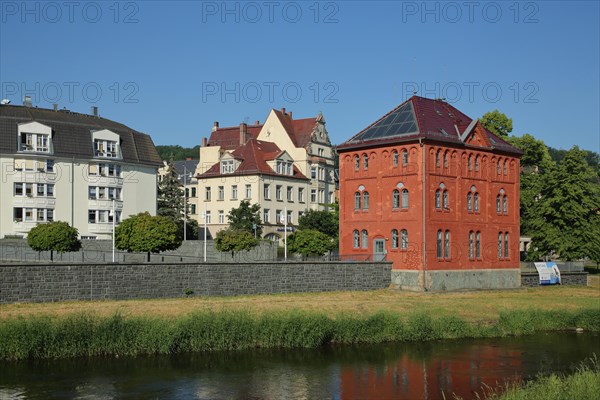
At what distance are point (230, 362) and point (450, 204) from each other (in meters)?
28.4

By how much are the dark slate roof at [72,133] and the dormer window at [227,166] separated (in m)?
9.13

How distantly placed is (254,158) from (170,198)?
967 cm

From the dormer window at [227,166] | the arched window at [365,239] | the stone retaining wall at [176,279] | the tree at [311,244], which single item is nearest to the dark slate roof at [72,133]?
the dormer window at [227,166]

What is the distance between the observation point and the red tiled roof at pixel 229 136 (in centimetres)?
9862

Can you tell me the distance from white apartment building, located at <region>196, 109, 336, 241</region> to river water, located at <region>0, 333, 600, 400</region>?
49977 mm

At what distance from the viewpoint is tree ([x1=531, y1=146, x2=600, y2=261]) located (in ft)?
226

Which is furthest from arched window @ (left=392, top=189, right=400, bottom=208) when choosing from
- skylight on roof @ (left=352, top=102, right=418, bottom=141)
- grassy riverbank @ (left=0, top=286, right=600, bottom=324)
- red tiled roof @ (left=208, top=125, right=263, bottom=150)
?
red tiled roof @ (left=208, top=125, right=263, bottom=150)

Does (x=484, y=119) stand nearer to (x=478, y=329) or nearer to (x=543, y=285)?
(x=543, y=285)

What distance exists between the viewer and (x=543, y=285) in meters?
63.1

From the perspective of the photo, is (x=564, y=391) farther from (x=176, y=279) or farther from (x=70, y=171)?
(x=70, y=171)

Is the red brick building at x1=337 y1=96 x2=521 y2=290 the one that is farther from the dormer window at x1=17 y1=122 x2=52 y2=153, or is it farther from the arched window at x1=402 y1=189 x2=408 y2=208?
the dormer window at x1=17 y1=122 x2=52 y2=153

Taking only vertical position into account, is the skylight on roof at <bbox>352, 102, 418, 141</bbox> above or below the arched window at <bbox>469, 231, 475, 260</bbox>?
above

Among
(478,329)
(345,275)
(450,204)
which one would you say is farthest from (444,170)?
(478,329)

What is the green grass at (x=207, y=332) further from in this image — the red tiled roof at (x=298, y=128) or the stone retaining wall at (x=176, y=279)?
the red tiled roof at (x=298, y=128)
